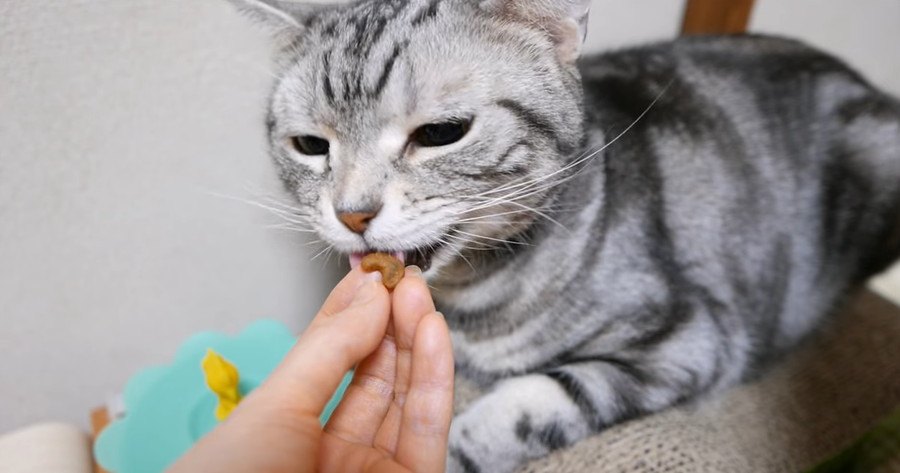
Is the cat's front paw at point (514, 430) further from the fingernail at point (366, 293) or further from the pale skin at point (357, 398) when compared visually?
the fingernail at point (366, 293)

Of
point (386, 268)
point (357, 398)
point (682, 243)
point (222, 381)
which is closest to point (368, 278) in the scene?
point (386, 268)

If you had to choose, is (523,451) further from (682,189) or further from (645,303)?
(682,189)

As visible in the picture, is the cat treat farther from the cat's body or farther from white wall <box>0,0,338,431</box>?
white wall <box>0,0,338,431</box>

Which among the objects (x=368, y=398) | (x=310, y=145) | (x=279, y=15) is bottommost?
(x=368, y=398)

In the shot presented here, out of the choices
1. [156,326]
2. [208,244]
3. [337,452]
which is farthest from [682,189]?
[156,326]

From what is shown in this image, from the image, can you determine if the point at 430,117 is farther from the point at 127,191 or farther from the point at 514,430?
the point at 127,191

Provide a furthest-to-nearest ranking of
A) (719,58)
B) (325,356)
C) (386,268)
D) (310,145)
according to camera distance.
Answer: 1. (719,58)
2. (310,145)
3. (386,268)
4. (325,356)
